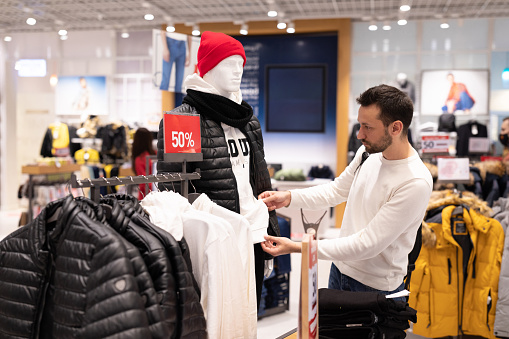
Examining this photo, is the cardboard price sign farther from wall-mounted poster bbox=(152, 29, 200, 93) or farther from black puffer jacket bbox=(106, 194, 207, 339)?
black puffer jacket bbox=(106, 194, 207, 339)

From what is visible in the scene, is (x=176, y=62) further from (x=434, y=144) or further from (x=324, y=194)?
(x=324, y=194)

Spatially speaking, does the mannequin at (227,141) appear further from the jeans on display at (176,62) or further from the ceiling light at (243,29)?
the ceiling light at (243,29)

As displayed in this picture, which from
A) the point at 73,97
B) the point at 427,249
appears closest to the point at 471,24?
the point at 427,249

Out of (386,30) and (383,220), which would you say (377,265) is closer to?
(383,220)

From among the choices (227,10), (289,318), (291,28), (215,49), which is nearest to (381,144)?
(215,49)

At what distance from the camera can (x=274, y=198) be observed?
231 centimetres

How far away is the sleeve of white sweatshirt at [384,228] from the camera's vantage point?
74.9 inches

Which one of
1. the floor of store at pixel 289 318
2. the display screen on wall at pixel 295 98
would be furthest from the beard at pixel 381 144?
the display screen on wall at pixel 295 98

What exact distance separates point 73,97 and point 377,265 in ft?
31.8

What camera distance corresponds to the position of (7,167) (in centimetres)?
1061

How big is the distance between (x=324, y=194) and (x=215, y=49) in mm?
833

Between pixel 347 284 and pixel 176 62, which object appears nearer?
pixel 347 284

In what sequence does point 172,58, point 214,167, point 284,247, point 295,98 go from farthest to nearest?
1. point 295,98
2. point 172,58
3. point 214,167
4. point 284,247

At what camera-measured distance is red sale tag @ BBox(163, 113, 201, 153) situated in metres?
1.89
